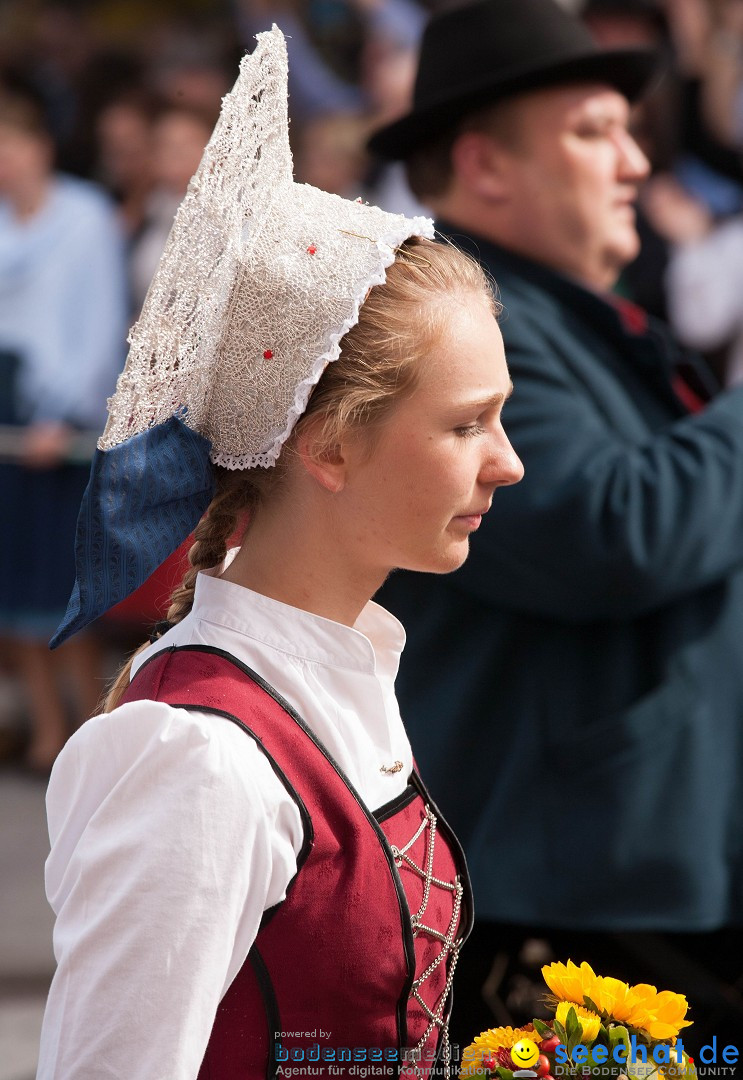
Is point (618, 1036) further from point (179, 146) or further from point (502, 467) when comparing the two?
point (179, 146)

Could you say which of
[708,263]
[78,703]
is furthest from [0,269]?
[708,263]

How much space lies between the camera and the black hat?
226 cm

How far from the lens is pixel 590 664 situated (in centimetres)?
216

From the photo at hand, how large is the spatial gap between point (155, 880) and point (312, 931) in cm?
19

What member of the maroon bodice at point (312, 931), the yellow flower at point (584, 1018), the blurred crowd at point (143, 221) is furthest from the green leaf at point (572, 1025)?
the blurred crowd at point (143, 221)

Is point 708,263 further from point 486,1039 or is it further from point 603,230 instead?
point 486,1039

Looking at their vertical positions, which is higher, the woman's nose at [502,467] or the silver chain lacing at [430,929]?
the woman's nose at [502,467]

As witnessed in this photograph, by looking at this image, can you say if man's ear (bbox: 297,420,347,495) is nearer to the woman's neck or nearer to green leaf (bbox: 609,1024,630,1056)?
the woman's neck

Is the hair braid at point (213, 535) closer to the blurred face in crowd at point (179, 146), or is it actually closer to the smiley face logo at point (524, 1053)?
the smiley face logo at point (524, 1053)

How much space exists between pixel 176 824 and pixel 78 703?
5.17m

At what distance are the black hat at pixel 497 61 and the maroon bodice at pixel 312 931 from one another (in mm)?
1311

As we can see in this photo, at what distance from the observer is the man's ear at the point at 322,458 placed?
141 cm

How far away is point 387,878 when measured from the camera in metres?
1.36

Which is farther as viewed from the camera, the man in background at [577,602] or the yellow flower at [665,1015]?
the man in background at [577,602]
